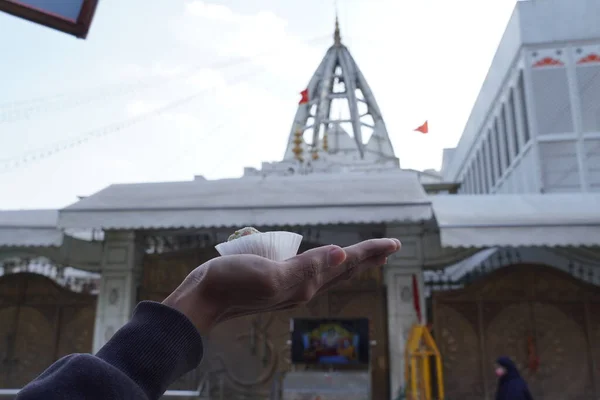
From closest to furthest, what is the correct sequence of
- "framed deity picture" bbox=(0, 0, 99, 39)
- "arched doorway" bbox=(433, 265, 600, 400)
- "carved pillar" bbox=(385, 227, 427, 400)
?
1. "framed deity picture" bbox=(0, 0, 99, 39)
2. "arched doorway" bbox=(433, 265, 600, 400)
3. "carved pillar" bbox=(385, 227, 427, 400)

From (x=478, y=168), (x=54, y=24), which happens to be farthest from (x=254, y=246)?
(x=478, y=168)

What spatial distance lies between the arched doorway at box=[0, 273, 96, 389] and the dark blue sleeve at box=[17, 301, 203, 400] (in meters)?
10.1

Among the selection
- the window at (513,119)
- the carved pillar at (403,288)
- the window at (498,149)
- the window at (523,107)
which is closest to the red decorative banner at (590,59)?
the window at (523,107)

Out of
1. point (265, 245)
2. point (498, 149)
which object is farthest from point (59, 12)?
point (498, 149)

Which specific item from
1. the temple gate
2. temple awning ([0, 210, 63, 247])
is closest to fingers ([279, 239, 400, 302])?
the temple gate

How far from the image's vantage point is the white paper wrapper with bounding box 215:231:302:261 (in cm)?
125

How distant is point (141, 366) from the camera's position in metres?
0.83

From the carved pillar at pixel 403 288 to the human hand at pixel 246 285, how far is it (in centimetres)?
817

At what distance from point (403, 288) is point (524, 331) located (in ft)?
7.20

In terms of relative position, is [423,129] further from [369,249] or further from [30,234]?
[369,249]

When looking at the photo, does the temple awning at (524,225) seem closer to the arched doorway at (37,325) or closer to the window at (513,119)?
the window at (513,119)

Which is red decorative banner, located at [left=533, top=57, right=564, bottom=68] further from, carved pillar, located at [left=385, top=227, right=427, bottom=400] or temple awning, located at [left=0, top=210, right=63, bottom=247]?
temple awning, located at [left=0, top=210, right=63, bottom=247]

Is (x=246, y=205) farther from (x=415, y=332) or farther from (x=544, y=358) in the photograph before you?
(x=544, y=358)

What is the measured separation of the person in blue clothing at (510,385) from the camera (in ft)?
22.0
